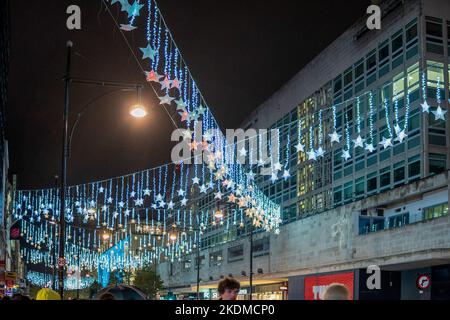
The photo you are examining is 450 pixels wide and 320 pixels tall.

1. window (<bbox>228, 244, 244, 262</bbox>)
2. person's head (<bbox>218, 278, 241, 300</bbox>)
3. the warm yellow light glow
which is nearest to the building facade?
window (<bbox>228, 244, 244, 262</bbox>)

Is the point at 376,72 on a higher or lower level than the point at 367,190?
higher

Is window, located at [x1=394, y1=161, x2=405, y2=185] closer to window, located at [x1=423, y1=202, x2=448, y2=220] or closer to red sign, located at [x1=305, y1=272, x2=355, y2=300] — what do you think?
window, located at [x1=423, y1=202, x2=448, y2=220]

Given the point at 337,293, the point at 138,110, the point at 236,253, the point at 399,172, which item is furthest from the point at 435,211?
the point at 236,253

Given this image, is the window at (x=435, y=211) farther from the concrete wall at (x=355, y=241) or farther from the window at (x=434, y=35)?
the window at (x=434, y=35)

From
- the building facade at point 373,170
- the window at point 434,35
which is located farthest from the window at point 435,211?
the window at point 434,35

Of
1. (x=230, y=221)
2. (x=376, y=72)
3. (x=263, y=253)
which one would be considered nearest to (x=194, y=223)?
(x=230, y=221)

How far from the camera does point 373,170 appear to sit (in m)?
48.1

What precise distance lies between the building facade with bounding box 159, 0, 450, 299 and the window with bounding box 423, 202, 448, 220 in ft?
0.22

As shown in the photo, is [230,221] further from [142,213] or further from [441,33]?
[142,213]

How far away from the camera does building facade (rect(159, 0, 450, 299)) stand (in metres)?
38.1

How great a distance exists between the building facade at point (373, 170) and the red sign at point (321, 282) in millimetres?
108
